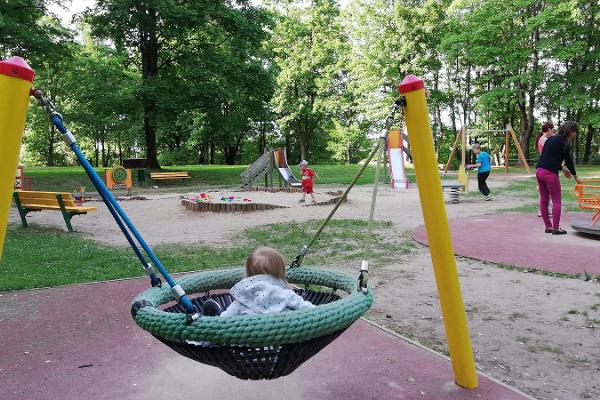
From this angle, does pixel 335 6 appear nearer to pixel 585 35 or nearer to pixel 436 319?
pixel 585 35

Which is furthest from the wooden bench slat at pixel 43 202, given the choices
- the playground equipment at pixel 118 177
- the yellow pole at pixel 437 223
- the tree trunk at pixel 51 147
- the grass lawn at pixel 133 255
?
the tree trunk at pixel 51 147

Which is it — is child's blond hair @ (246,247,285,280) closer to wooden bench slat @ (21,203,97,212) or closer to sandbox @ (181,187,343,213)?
wooden bench slat @ (21,203,97,212)

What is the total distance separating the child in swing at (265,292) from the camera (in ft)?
8.36

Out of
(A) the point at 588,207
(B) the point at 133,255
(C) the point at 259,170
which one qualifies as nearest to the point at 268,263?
(B) the point at 133,255

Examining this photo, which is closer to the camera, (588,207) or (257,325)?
(257,325)

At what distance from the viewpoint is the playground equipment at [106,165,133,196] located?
17.2 m

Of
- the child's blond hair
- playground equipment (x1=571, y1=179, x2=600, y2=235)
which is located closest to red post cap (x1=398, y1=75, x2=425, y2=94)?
the child's blond hair

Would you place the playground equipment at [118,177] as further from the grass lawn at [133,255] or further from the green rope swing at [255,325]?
the green rope swing at [255,325]

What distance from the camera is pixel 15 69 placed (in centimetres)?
221

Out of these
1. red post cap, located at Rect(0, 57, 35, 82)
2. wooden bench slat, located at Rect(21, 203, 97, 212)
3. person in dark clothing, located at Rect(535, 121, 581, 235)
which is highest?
red post cap, located at Rect(0, 57, 35, 82)

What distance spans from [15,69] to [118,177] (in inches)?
641

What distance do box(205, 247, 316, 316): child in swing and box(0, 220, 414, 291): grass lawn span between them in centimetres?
244

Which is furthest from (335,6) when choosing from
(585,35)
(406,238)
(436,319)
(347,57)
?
(436,319)

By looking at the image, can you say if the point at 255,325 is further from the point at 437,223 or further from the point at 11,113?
the point at 11,113
